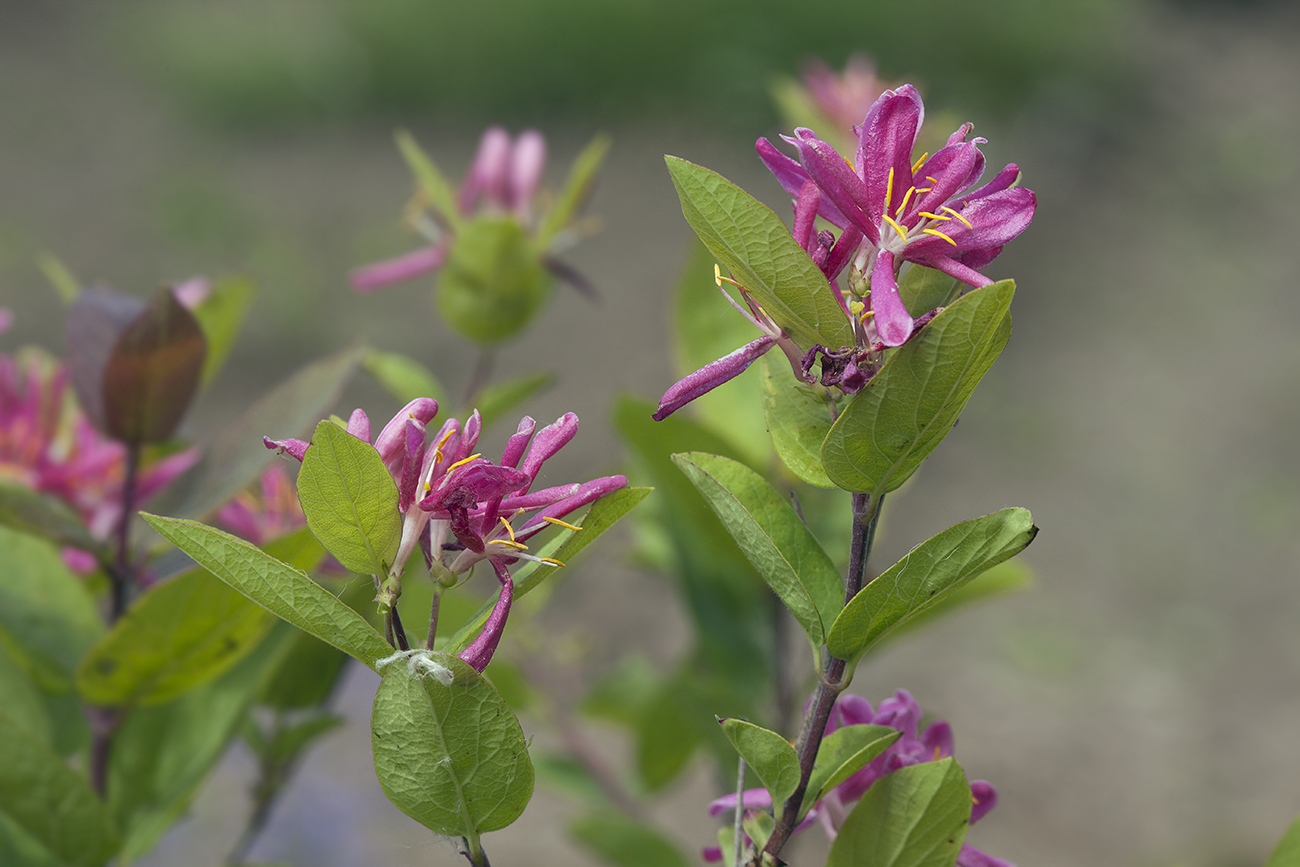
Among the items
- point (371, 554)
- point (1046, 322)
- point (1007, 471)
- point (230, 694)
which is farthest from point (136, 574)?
point (1046, 322)

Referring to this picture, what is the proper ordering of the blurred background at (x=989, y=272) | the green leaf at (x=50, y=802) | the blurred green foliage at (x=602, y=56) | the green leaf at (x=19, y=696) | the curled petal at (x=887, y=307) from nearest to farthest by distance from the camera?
the curled petal at (x=887, y=307)
the green leaf at (x=50, y=802)
the green leaf at (x=19, y=696)
the blurred background at (x=989, y=272)
the blurred green foliage at (x=602, y=56)

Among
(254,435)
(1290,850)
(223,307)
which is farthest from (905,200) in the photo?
(223,307)

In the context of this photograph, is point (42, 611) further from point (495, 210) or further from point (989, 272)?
point (989, 272)

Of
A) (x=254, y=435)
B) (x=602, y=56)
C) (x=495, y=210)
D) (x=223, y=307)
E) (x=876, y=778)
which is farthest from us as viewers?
(x=602, y=56)

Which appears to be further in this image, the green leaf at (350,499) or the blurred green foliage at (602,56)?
the blurred green foliage at (602,56)

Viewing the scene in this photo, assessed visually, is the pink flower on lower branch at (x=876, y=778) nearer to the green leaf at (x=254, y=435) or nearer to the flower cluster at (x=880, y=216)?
the flower cluster at (x=880, y=216)

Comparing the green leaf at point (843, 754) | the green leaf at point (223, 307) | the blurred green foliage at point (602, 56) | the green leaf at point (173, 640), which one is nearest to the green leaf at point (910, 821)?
the green leaf at point (843, 754)

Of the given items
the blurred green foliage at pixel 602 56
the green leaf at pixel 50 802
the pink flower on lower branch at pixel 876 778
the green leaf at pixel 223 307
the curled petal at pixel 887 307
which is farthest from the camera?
the blurred green foliage at pixel 602 56

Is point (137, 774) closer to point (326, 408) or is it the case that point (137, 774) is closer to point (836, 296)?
point (326, 408)
